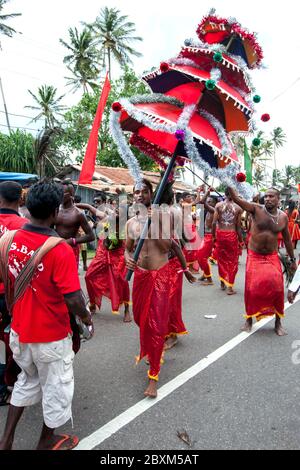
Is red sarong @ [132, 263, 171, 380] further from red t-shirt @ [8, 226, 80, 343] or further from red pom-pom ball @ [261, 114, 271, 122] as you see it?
red pom-pom ball @ [261, 114, 271, 122]

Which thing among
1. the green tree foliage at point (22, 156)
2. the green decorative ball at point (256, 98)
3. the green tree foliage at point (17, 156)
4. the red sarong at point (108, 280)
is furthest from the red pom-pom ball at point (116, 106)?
the green tree foliage at point (17, 156)

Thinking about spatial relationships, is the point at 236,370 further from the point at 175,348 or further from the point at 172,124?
the point at 172,124

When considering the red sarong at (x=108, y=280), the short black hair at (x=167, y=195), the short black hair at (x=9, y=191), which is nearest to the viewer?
the short black hair at (x=9, y=191)

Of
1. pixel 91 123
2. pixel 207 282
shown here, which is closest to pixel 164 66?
pixel 207 282

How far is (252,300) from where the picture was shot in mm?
5160

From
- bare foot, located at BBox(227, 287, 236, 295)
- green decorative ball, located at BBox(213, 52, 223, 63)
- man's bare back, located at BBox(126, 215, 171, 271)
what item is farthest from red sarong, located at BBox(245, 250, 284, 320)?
green decorative ball, located at BBox(213, 52, 223, 63)

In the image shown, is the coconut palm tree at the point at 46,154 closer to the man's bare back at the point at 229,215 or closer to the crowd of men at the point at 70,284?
the man's bare back at the point at 229,215

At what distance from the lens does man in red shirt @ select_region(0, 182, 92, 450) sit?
8.07 feet

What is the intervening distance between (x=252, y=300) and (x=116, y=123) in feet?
9.44

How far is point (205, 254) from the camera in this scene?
8.68 meters

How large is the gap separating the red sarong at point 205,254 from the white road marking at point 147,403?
12.1ft

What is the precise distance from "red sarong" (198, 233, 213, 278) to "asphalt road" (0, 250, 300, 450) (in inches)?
127

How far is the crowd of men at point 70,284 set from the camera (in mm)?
2498

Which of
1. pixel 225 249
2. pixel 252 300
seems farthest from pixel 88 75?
pixel 252 300
